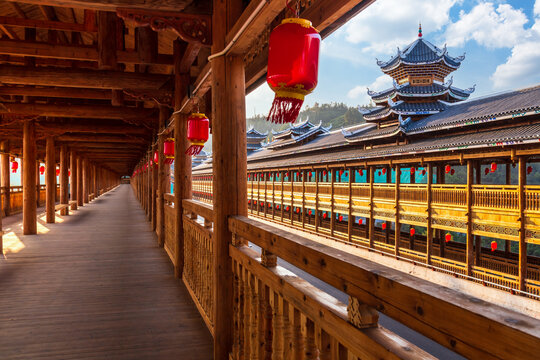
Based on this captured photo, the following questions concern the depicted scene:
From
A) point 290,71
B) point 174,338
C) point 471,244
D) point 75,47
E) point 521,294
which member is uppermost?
point 75,47

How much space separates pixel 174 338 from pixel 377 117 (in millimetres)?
16195

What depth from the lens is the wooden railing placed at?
3336mm

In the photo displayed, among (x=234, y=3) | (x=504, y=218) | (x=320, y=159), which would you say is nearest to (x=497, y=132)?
(x=504, y=218)

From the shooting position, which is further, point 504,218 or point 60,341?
point 504,218

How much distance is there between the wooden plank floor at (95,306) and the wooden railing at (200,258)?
0.16 meters

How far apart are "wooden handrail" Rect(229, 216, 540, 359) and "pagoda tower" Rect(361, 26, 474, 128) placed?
51.1ft

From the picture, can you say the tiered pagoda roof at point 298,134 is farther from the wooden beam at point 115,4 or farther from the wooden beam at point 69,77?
the wooden beam at point 115,4

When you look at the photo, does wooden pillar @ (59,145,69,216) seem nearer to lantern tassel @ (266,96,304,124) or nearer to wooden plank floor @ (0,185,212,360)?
wooden plank floor @ (0,185,212,360)

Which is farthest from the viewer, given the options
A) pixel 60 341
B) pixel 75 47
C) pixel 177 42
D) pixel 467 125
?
pixel 467 125

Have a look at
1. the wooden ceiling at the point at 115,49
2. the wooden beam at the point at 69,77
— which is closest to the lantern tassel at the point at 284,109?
the wooden ceiling at the point at 115,49

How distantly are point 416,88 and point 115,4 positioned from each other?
57.5 feet

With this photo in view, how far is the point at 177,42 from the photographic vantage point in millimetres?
5695

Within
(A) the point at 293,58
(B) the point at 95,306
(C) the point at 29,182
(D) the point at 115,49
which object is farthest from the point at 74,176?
(A) the point at 293,58

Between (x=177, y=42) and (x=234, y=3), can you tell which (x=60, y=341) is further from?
(x=177, y=42)
